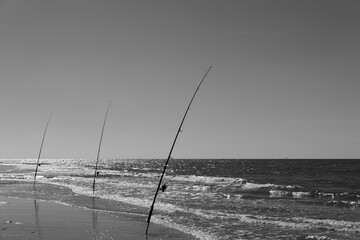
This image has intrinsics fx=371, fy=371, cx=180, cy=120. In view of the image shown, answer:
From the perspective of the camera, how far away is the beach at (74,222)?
43.7 feet

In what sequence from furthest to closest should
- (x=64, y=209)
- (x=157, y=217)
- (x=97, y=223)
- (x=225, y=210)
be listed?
(x=225, y=210)
(x=64, y=209)
(x=157, y=217)
(x=97, y=223)

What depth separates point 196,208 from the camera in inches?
839

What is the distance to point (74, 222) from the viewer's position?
617 inches

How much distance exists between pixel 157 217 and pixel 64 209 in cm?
525

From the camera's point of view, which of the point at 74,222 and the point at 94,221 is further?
the point at 94,221

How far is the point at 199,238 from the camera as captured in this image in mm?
13492

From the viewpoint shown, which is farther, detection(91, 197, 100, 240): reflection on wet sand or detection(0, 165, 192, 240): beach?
detection(0, 165, 192, 240): beach

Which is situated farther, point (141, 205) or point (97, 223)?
point (141, 205)

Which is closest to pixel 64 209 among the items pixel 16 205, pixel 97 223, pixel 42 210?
pixel 42 210

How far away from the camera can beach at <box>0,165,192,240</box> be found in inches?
524

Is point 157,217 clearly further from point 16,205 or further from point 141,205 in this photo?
point 16,205

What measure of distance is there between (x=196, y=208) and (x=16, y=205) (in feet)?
32.7

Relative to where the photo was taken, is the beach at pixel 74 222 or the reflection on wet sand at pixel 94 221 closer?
the reflection on wet sand at pixel 94 221

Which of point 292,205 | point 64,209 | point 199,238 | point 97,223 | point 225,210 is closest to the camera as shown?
point 199,238
